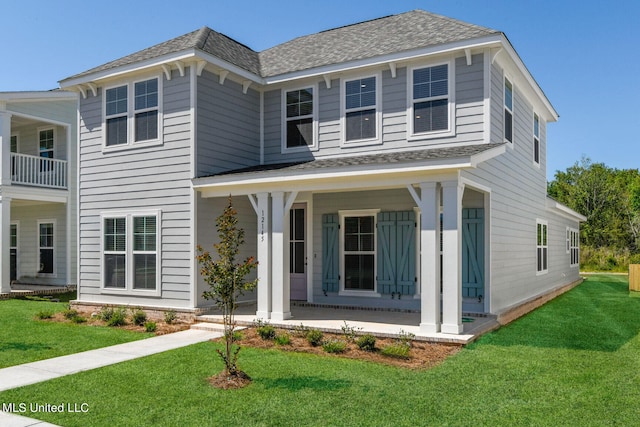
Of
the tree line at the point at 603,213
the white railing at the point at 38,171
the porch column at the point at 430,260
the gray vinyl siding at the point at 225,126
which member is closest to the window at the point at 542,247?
the porch column at the point at 430,260

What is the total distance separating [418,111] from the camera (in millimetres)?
10250

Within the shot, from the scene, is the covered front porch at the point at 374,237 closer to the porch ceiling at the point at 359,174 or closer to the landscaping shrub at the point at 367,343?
the porch ceiling at the point at 359,174

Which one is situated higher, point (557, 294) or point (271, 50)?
point (271, 50)

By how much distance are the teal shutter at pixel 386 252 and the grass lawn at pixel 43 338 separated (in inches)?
198

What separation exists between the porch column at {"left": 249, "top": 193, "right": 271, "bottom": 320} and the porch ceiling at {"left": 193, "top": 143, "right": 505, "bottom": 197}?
45cm

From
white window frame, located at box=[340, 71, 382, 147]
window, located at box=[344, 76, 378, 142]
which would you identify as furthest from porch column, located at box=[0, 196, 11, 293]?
window, located at box=[344, 76, 378, 142]

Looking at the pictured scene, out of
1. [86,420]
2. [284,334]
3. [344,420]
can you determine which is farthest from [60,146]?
[344,420]

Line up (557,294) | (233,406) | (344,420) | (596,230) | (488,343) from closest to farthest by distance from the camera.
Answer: (344,420) → (233,406) → (488,343) → (557,294) → (596,230)

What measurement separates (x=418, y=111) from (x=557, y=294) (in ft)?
29.7

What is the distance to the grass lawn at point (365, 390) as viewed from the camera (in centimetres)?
488

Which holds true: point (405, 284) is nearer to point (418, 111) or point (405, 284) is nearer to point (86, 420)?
point (418, 111)

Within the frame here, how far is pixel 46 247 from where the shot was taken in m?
18.0

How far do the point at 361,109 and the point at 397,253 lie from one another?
3.20 metres

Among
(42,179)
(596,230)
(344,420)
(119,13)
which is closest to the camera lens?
(344,420)
